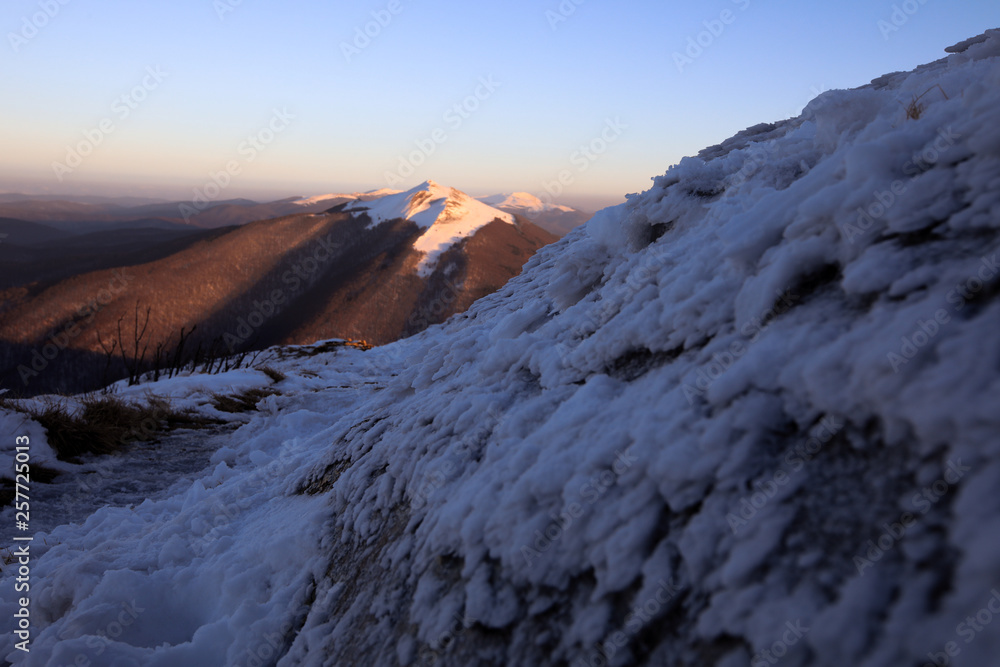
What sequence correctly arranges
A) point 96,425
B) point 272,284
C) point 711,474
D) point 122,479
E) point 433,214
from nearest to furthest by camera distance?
point 711,474 < point 122,479 < point 96,425 < point 272,284 < point 433,214

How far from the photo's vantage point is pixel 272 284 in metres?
27.9

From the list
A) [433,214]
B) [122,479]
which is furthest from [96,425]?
[433,214]

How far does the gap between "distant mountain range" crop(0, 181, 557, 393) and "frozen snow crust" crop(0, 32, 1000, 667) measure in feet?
70.7

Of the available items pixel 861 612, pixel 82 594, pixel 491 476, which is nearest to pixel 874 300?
pixel 861 612

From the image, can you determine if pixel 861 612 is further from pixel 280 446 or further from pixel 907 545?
pixel 280 446

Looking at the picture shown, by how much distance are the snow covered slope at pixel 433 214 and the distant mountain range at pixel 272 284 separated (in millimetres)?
122

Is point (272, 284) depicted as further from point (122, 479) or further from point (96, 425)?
point (122, 479)

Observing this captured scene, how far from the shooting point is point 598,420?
1.75 m

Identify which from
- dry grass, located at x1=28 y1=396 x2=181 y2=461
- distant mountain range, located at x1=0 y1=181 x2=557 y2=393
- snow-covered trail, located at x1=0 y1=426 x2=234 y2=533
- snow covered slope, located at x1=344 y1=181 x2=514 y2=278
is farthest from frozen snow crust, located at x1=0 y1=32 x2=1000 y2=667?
snow covered slope, located at x1=344 y1=181 x2=514 y2=278

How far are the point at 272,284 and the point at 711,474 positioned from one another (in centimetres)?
3002

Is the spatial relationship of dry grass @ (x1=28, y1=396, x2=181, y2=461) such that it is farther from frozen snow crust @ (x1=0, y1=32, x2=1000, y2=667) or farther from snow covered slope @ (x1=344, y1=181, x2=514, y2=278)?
snow covered slope @ (x1=344, y1=181, x2=514, y2=278)

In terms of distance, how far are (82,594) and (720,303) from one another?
3730mm

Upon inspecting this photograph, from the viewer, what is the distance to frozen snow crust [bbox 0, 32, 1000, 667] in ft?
3.35

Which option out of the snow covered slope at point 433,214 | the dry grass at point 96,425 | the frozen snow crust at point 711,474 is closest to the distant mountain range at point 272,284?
the snow covered slope at point 433,214
